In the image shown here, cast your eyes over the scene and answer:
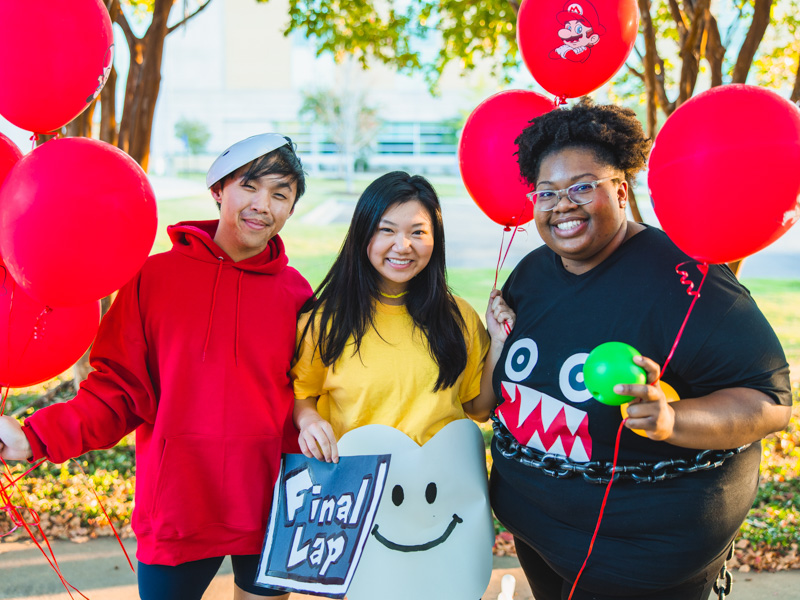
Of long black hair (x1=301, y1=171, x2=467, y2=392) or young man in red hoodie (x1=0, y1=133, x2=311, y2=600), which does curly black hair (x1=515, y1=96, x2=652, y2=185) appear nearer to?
long black hair (x1=301, y1=171, x2=467, y2=392)

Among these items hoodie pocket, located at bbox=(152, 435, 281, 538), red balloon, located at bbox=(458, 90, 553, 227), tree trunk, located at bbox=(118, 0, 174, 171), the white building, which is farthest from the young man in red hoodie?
the white building

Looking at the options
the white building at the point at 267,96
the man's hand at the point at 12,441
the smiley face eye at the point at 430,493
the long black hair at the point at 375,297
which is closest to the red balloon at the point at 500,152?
the long black hair at the point at 375,297

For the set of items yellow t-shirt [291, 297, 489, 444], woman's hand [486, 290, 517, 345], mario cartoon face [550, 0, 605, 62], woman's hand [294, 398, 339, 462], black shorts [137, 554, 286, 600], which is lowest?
black shorts [137, 554, 286, 600]

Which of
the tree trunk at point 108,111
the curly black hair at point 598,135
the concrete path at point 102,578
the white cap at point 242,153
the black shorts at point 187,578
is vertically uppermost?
the tree trunk at point 108,111

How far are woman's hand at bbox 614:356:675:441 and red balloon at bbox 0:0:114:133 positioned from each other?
156 cm

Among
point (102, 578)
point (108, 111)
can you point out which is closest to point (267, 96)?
point (108, 111)

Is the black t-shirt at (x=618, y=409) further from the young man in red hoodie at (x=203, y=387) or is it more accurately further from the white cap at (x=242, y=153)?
the white cap at (x=242, y=153)

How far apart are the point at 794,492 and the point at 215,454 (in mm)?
3977

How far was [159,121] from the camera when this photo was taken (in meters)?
→ 32.3

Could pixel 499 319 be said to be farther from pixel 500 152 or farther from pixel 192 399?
pixel 192 399

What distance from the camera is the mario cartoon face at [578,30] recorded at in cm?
208

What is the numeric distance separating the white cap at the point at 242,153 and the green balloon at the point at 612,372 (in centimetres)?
116

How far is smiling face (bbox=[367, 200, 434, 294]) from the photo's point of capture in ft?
6.65

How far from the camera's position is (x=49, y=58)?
1.67m
